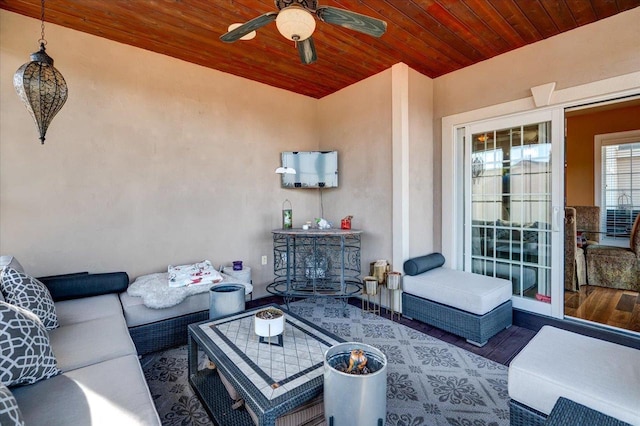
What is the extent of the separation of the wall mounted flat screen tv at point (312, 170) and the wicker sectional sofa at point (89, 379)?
2396 mm

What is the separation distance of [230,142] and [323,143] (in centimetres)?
139

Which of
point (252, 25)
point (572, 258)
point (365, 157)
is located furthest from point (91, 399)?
point (572, 258)

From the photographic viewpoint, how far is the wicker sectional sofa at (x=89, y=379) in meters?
1.16

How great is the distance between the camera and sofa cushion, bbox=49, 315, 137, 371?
1.59 m

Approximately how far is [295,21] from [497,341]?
3.06 m

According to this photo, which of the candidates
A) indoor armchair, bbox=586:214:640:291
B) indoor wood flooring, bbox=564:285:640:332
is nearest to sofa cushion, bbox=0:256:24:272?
indoor wood flooring, bbox=564:285:640:332

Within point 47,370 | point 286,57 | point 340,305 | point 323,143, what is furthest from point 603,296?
point 47,370

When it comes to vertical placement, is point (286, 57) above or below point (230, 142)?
above

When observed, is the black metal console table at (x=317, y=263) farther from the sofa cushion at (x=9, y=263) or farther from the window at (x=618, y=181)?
the window at (x=618, y=181)

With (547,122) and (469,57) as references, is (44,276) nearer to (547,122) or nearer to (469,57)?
(469,57)

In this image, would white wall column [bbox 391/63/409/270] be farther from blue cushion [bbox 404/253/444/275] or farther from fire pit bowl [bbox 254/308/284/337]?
fire pit bowl [bbox 254/308/284/337]

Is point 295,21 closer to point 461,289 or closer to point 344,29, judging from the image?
point 344,29

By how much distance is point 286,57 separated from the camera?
315cm

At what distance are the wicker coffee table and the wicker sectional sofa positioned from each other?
367 millimetres
